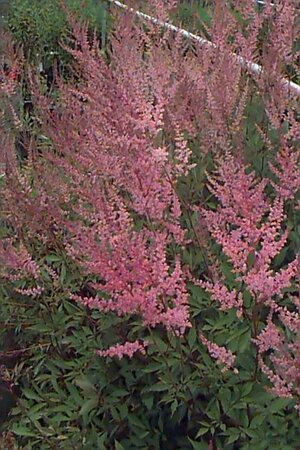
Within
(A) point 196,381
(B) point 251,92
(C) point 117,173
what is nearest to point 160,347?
(A) point 196,381

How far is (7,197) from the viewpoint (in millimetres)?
3246

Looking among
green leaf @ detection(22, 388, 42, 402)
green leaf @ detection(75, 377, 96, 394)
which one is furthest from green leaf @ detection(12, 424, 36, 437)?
green leaf @ detection(75, 377, 96, 394)

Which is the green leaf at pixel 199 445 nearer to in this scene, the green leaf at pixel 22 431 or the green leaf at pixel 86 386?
the green leaf at pixel 86 386

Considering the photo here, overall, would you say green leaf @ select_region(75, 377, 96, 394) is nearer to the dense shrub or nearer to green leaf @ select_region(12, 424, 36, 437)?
the dense shrub

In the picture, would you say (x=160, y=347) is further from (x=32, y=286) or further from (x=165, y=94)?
(x=165, y=94)

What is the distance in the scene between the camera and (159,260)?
2.39 metres

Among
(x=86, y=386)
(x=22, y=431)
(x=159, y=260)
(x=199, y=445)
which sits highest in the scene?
(x=159, y=260)

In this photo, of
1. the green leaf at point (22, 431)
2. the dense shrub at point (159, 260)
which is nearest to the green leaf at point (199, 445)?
the dense shrub at point (159, 260)

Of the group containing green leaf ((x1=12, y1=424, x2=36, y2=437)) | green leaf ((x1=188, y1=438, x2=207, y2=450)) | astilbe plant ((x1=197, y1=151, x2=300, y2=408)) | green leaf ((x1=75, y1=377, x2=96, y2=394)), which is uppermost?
astilbe plant ((x1=197, y1=151, x2=300, y2=408))

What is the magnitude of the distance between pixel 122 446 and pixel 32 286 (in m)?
0.76

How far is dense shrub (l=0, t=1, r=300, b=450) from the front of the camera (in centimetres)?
243

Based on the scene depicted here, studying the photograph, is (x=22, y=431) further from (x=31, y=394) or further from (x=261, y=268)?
(x=261, y=268)

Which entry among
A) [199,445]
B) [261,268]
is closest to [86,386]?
[199,445]

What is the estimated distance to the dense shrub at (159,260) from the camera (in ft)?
7.98
